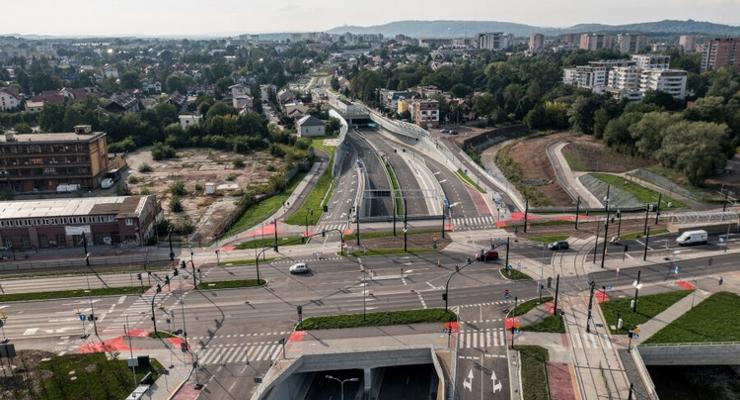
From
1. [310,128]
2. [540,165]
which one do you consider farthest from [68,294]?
[310,128]

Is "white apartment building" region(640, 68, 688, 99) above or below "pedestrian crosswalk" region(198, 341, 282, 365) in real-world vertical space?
above

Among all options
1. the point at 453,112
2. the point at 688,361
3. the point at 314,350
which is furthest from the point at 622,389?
the point at 453,112

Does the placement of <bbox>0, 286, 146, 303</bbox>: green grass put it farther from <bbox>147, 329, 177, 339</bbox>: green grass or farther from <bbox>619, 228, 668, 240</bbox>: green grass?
<bbox>619, 228, 668, 240</bbox>: green grass

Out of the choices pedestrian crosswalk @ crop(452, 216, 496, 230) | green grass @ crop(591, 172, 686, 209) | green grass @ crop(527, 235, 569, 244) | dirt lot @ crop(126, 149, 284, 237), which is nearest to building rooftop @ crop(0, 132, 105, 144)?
dirt lot @ crop(126, 149, 284, 237)

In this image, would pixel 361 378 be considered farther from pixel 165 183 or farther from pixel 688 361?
pixel 165 183

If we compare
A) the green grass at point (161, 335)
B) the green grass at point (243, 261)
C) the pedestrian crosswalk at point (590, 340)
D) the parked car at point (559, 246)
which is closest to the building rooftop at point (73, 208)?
the green grass at point (243, 261)

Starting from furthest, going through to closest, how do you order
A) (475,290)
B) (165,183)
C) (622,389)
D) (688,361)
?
1. (165,183)
2. (475,290)
3. (688,361)
4. (622,389)
